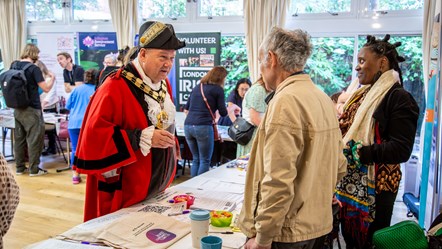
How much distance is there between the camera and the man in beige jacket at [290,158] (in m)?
1.16

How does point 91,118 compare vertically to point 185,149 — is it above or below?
above

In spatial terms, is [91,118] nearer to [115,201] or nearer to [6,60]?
[115,201]

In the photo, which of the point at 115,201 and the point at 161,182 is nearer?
the point at 115,201

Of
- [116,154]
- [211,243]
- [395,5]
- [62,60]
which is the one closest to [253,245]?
[211,243]

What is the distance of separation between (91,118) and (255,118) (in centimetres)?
187

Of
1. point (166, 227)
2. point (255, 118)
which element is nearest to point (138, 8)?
point (255, 118)

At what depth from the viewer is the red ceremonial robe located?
167 cm

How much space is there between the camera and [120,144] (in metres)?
1.68

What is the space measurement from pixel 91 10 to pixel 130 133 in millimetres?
5595

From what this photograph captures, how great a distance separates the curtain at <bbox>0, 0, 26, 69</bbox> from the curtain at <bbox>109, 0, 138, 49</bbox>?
2109 mm

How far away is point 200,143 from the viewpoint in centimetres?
427

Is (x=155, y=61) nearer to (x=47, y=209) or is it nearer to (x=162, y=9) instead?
(x=47, y=209)

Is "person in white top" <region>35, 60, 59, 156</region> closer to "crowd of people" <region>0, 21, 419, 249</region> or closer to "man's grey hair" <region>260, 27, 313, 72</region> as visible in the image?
"crowd of people" <region>0, 21, 419, 249</region>

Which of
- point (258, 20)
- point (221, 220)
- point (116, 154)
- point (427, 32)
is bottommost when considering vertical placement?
point (221, 220)
